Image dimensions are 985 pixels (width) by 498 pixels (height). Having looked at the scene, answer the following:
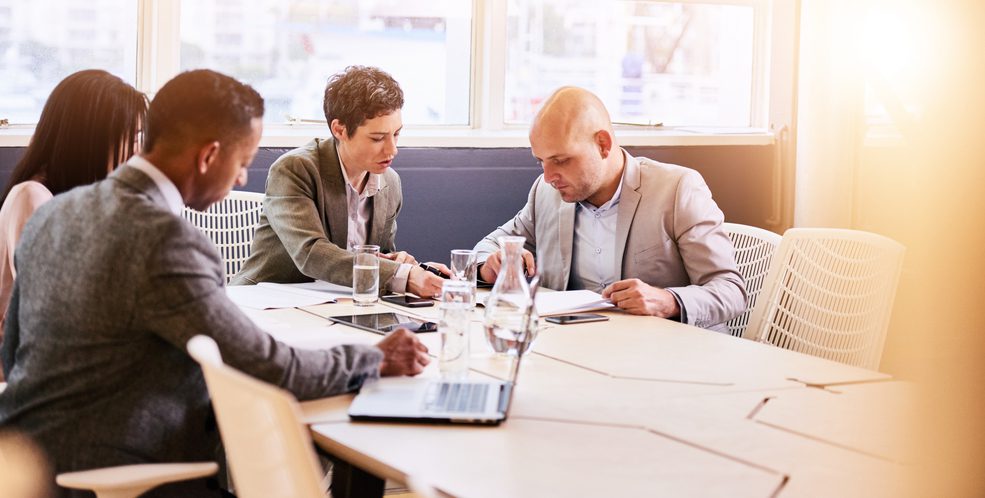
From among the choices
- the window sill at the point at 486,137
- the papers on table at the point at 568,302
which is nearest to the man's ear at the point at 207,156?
the papers on table at the point at 568,302

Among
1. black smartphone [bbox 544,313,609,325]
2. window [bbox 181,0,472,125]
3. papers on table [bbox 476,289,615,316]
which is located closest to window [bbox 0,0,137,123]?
window [bbox 181,0,472,125]

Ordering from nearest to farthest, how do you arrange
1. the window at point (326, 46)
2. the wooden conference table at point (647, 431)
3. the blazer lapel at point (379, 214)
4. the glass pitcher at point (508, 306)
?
the wooden conference table at point (647, 431) < the glass pitcher at point (508, 306) < the blazer lapel at point (379, 214) < the window at point (326, 46)

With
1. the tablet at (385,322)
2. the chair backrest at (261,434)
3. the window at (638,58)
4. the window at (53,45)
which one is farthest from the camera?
the window at (638,58)

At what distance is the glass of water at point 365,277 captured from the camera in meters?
2.53

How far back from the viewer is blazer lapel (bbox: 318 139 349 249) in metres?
3.00

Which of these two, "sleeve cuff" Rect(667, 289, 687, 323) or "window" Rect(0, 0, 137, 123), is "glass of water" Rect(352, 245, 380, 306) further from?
"window" Rect(0, 0, 137, 123)

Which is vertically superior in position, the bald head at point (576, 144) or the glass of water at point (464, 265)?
the bald head at point (576, 144)

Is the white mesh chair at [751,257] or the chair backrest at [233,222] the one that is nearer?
the white mesh chair at [751,257]

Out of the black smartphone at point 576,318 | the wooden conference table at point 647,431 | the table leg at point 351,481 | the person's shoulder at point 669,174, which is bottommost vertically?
the table leg at point 351,481

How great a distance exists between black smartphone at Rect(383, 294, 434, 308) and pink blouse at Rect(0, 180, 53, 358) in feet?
2.93

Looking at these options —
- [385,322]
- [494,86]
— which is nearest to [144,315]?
[385,322]

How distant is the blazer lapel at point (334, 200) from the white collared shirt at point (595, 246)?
71 centimetres

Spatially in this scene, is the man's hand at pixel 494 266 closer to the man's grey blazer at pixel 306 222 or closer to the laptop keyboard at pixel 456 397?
the man's grey blazer at pixel 306 222

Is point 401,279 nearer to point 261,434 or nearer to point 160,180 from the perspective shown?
point 160,180
